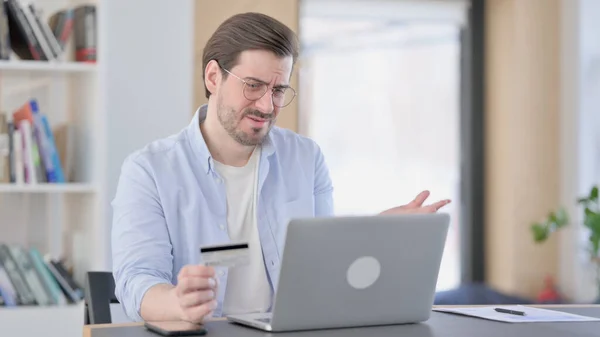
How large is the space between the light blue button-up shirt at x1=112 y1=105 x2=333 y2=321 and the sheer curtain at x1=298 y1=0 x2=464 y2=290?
2.56 m

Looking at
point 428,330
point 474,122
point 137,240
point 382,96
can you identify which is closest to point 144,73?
point 137,240

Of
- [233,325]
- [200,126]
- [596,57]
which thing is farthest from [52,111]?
[596,57]

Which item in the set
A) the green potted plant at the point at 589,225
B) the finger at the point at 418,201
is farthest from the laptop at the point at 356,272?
the green potted plant at the point at 589,225

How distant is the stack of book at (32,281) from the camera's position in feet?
10.6

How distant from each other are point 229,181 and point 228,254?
29.2 inches

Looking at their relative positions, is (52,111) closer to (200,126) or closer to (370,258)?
(200,126)

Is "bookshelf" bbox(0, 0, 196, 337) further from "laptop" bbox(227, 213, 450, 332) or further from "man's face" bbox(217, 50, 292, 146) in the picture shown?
"laptop" bbox(227, 213, 450, 332)

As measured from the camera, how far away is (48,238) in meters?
3.51

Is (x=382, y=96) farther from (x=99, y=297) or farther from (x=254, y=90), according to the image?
(x=99, y=297)

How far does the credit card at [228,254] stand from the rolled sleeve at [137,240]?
38 centimetres

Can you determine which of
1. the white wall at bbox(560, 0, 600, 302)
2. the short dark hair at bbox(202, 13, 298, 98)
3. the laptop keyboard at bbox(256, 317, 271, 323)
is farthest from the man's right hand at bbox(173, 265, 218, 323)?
the white wall at bbox(560, 0, 600, 302)

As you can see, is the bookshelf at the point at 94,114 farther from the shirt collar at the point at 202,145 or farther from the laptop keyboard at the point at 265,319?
the laptop keyboard at the point at 265,319

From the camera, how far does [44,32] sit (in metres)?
3.25

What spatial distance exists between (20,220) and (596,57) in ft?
9.66
